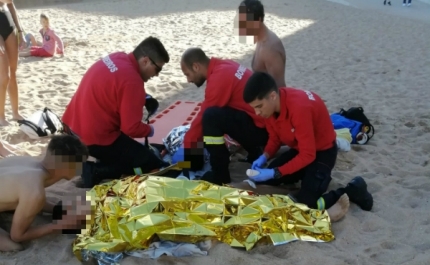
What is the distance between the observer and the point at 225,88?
10.2 ft

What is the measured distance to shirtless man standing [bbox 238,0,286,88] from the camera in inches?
133

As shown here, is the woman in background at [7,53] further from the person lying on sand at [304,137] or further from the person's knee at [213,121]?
the person lying on sand at [304,137]

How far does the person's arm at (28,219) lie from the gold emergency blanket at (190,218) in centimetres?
21

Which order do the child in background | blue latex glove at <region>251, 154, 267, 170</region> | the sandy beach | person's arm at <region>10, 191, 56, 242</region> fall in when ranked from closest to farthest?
person's arm at <region>10, 191, 56, 242</region> → the sandy beach → blue latex glove at <region>251, 154, 267, 170</region> → the child in background

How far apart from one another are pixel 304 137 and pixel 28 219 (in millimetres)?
1534

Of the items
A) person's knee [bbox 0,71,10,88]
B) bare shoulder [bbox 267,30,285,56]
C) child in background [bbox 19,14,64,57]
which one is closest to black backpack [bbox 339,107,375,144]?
bare shoulder [bbox 267,30,285,56]

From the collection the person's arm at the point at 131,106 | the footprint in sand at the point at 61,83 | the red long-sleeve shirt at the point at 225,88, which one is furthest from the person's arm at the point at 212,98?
the footprint in sand at the point at 61,83

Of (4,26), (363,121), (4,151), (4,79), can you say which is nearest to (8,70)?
(4,79)

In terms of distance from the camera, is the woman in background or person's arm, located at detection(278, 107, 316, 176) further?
the woman in background

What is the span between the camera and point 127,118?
2977 mm

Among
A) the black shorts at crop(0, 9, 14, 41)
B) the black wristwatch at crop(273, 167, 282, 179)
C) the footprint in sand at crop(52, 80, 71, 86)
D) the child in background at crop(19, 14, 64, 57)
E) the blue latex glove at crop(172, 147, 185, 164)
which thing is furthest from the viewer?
the child in background at crop(19, 14, 64, 57)

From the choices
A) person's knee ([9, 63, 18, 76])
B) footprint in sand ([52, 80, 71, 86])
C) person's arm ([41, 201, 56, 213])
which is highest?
person's knee ([9, 63, 18, 76])

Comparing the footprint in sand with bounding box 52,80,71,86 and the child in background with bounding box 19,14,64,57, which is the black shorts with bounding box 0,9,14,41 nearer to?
the footprint in sand with bounding box 52,80,71,86

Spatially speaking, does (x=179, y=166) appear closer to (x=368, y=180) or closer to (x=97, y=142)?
(x=97, y=142)
